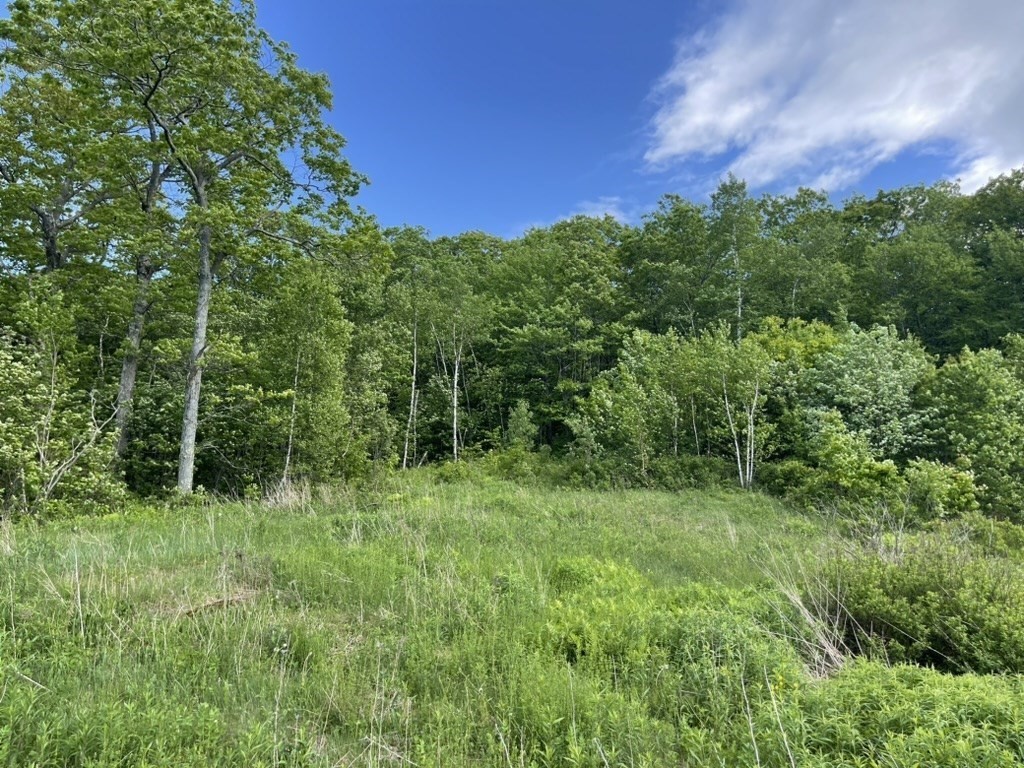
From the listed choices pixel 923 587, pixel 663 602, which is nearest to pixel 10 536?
pixel 663 602

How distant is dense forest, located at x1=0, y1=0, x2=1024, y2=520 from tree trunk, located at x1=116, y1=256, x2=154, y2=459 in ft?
0.25

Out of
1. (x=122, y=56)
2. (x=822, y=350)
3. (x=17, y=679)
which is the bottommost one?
(x=17, y=679)

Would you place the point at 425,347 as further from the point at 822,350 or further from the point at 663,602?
the point at 663,602

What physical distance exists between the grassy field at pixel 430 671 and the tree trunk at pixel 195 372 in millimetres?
6846

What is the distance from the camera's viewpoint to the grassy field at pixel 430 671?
2.60 metres

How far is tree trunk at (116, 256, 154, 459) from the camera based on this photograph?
14.3m

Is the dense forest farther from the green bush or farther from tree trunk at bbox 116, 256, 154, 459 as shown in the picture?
the green bush

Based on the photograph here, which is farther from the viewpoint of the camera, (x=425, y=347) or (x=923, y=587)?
(x=425, y=347)

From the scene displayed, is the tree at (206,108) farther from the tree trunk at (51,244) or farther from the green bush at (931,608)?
the green bush at (931,608)

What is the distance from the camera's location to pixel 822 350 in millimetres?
20125

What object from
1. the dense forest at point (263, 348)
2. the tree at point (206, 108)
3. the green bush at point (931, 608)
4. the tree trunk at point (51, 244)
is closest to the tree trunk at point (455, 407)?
the dense forest at point (263, 348)

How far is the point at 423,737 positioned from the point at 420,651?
925 millimetres

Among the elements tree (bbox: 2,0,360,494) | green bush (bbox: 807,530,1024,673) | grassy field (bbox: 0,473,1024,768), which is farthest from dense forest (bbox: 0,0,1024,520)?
green bush (bbox: 807,530,1024,673)

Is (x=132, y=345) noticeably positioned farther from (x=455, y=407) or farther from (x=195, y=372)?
(x=455, y=407)
